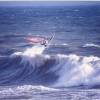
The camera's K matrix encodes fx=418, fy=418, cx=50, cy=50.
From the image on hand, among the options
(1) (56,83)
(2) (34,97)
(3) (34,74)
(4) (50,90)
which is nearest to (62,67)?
(3) (34,74)

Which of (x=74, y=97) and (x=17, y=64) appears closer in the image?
(x=74, y=97)

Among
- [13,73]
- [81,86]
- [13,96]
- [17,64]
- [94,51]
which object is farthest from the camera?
[94,51]

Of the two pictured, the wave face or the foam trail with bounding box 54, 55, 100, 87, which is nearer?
the foam trail with bounding box 54, 55, 100, 87

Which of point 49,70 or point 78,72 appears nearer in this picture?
point 78,72

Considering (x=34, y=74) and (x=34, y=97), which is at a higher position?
(x=34, y=74)

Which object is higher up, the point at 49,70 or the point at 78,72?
the point at 49,70

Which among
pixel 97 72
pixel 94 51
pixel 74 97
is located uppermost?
pixel 94 51

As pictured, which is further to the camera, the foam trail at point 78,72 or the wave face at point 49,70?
the wave face at point 49,70

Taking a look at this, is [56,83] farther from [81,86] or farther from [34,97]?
[34,97]
